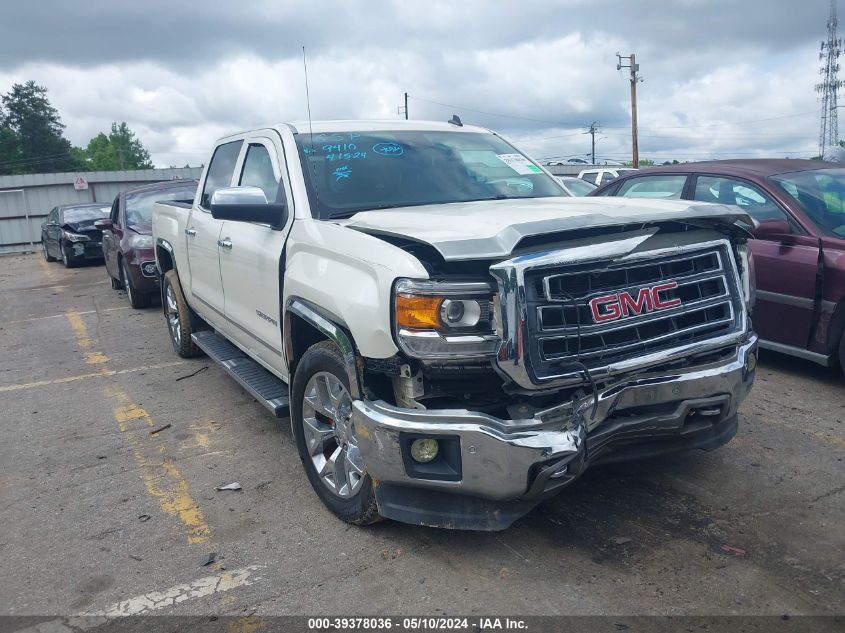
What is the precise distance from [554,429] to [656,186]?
186 inches

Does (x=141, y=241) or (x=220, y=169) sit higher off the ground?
(x=220, y=169)

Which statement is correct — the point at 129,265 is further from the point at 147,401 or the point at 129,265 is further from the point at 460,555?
the point at 460,555

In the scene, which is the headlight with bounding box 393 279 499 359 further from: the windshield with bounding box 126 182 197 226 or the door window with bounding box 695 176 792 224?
the windshield with bounding box 126 182 197 226

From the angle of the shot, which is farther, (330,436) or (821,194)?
(821,194)

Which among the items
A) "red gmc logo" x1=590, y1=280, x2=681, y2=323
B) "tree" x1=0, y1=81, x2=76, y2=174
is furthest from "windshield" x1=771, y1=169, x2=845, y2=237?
"tree" x1=0, y1=81, x2=76, y2=174

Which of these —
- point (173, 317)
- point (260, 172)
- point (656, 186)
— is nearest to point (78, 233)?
point (173, 317)

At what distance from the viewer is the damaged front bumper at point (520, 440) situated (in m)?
2.99

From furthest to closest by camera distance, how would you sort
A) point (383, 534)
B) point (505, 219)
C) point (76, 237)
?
1. point (76, 237)
2. point (383, 534)
3. point (505, 219)

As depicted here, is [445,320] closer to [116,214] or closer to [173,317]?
[173,317]

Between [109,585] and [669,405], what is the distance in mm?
2578

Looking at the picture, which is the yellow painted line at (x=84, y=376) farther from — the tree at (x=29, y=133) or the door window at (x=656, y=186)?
the tree at (x=29, y=133)

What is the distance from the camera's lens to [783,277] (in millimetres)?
5789

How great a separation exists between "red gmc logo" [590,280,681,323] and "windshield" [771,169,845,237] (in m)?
3.05

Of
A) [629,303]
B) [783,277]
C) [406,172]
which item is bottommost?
[783,277]
